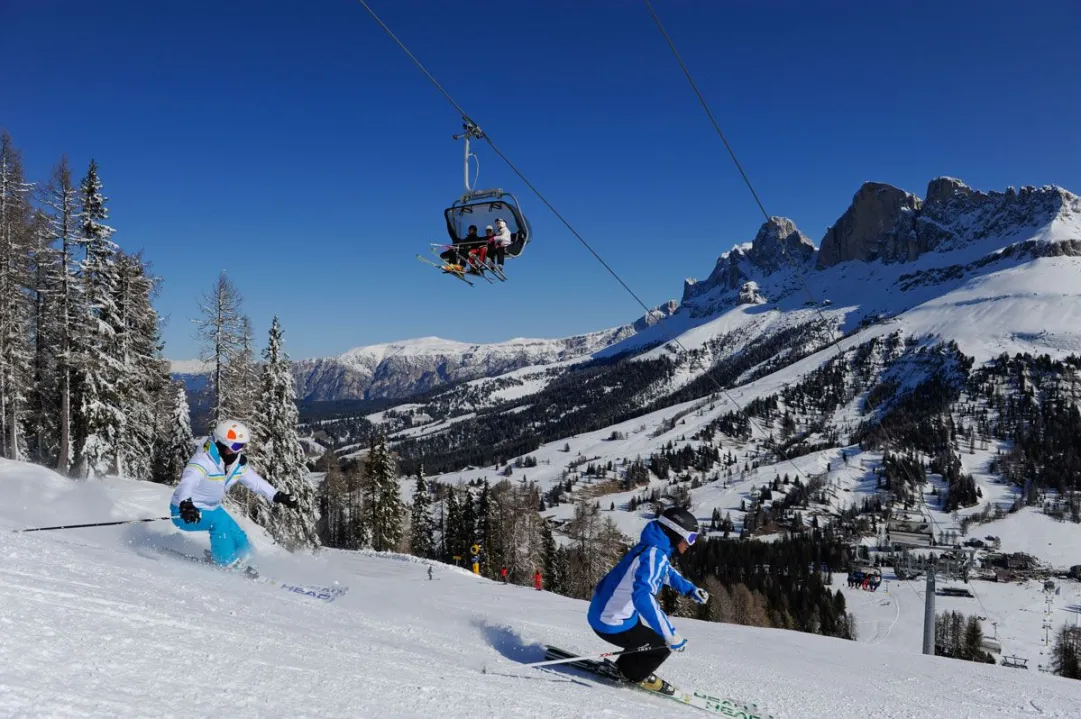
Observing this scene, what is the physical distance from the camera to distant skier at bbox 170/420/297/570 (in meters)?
8.66

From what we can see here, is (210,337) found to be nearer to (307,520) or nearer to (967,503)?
(307,520)

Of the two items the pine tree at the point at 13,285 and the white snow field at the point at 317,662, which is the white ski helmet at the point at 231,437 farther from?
the pine tree at the point at 13,285

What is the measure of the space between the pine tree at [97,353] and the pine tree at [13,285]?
8.01ft

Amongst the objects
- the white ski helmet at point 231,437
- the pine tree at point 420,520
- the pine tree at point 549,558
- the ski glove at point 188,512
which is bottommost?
the pine tree at point 549,558

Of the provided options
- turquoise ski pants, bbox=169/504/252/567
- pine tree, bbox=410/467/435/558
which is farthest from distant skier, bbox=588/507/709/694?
pine tree, bbox=410/467/435/558

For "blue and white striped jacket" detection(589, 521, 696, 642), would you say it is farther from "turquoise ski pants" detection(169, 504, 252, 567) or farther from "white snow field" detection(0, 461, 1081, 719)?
"turquoise ski pants" detection(169, 504, 252, 567)

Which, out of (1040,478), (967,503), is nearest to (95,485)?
(967,503)

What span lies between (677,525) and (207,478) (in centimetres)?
658

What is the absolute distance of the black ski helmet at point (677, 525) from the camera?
6.23m

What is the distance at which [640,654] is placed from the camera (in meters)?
6.12

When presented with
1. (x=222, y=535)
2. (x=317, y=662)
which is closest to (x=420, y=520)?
(x=222, y=535)

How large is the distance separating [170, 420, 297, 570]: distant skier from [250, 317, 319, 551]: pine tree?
23581 mm

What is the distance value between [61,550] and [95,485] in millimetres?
13206

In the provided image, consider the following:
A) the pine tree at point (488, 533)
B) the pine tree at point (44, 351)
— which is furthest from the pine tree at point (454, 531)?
the pine tree at point (44, 351)
